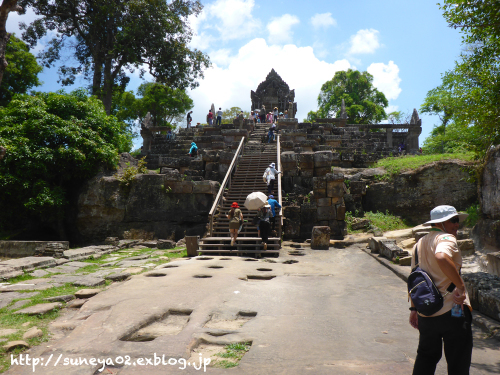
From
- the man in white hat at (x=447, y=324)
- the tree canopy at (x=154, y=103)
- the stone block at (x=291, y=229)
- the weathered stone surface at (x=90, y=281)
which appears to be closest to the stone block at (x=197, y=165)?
the stone block at (x=291, y=229)

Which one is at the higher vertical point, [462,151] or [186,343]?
[462,151]

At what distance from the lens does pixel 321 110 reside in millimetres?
43188

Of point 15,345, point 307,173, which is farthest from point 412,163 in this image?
point 15,345

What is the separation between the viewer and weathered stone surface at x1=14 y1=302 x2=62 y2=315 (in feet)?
15.1

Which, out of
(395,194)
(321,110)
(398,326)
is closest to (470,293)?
(398,326)

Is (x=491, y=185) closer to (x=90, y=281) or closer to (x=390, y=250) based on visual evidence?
(x=390, y=250)

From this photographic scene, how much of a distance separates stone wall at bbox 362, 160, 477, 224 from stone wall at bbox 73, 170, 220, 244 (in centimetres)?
677

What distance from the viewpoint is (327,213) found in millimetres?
12211

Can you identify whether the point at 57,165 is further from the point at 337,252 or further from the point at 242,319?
the point at 242,319

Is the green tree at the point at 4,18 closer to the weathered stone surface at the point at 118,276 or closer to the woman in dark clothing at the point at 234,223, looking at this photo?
the weathered stone surface at the point at 118,276

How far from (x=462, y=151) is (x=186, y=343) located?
15720mm

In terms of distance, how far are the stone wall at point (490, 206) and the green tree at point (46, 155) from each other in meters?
13.1

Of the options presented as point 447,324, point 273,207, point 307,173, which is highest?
point 307,173

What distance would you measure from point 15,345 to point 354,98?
40.4m
